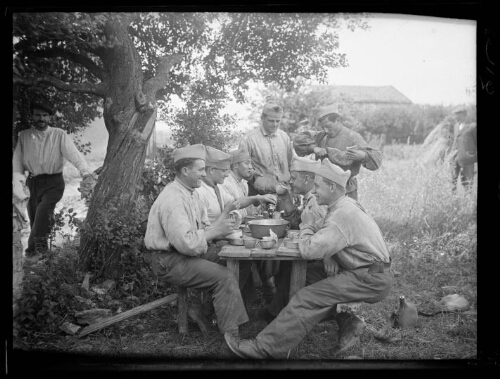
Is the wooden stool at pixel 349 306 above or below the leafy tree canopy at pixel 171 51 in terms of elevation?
below

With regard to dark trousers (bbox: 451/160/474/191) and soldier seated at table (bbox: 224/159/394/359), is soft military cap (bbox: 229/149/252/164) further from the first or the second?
dark trousers (bbox: 451/160/474/191)

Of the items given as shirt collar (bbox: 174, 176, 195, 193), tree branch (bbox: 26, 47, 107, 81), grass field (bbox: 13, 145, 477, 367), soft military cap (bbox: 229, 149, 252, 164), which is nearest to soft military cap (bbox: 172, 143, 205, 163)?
shirt collar (bbox: 174, 176, 195, 193)

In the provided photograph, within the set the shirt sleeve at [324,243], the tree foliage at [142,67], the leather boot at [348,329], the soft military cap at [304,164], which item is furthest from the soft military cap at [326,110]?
the leather boot at [348,329]

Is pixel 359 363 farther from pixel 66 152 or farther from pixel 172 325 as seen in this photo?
pixel 66 152

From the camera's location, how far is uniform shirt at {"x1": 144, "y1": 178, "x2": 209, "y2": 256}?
4977mm

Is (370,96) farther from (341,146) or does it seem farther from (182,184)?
(182,184)

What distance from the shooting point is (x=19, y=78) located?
200 inches

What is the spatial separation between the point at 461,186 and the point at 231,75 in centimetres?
255

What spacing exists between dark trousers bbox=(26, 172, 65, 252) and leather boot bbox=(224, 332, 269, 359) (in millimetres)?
2041

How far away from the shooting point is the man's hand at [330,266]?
5.02 m

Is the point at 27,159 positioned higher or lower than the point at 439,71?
lower

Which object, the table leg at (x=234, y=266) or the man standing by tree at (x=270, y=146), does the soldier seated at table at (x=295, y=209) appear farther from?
the table leg at (x=234, y=266)

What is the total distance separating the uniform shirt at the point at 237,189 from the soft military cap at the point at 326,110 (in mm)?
997
